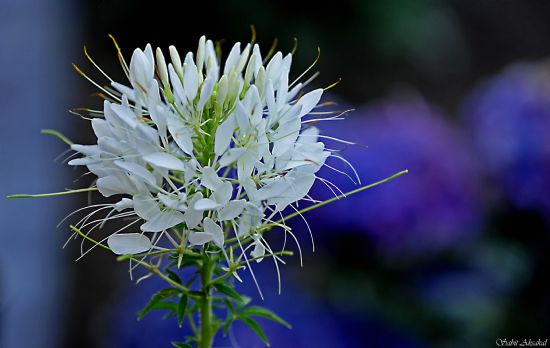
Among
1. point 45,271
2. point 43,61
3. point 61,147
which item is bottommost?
point 45,271

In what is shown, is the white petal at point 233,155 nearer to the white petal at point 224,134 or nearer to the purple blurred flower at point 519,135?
the white petal at point 224,134

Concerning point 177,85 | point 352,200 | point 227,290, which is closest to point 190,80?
point 177,85

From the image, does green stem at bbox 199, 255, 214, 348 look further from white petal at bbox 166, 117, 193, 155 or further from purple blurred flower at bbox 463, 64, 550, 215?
purple blurred flower at bbox 463, 64, 550, 215

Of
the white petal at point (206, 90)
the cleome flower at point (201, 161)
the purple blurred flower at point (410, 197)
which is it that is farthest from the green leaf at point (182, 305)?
the purple blurred flower at point (410, 197)

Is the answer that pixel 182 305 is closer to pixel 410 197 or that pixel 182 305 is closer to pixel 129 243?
pixel 129 243

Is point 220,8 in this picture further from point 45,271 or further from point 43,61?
point 45,271

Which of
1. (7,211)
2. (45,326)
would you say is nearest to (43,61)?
(7,211)

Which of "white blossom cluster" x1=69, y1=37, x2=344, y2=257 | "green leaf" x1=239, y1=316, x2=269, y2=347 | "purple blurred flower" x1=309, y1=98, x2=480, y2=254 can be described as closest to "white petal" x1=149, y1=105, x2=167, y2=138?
"white blossom cluster" x1=69, y1=37, x2=344, y2=257
